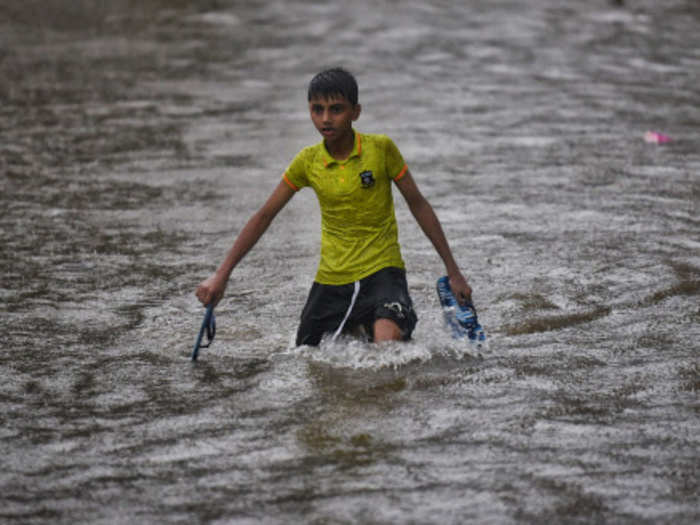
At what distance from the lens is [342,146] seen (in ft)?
19.1

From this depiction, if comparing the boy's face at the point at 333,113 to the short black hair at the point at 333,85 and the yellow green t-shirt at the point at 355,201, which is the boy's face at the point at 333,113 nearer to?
the short black hair at the point at 333,85

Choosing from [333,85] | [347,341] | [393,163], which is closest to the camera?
[333,85]

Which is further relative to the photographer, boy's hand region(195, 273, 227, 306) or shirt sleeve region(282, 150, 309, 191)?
shirt sleeve region(282, 150, 309, 191)

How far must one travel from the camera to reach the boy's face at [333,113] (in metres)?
5.66

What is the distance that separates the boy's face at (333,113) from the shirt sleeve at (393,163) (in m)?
0.24

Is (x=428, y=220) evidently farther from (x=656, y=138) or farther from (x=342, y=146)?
(x=656, y=138)

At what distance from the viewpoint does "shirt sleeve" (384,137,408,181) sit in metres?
5.84

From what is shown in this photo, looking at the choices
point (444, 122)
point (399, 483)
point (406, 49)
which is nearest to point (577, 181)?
point (444, 122)

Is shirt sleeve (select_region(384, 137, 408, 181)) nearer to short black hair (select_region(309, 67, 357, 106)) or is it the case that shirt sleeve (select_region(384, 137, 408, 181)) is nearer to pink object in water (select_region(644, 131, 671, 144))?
short black hair (select_region(309, 67, 357, 106))

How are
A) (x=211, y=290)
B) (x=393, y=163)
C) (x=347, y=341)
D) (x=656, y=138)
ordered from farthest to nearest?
(x=656, y=138) < (x=347, y=341) < (x=393, y=163) < (x=211, y=290)

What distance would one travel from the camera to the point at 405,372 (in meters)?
5.81

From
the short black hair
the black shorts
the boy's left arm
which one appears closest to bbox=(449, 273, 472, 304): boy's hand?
the boy's left arm

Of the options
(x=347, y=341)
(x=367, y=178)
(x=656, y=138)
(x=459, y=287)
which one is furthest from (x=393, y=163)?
(x=656, y=138)

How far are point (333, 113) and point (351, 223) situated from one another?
22.5 inches
